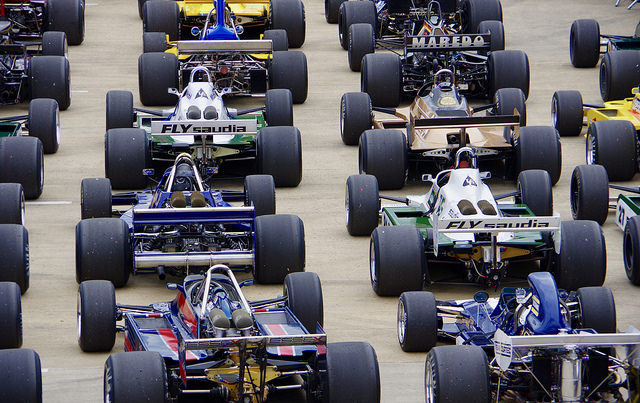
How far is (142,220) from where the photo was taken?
17625 millimetres

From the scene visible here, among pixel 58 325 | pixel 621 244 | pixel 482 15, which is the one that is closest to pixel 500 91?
pixel 621 244

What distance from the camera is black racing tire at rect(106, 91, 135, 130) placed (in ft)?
78.5

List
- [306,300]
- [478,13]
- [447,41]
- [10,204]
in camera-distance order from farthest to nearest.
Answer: [478,13] → [447,41] → [10,204] → [306,300]

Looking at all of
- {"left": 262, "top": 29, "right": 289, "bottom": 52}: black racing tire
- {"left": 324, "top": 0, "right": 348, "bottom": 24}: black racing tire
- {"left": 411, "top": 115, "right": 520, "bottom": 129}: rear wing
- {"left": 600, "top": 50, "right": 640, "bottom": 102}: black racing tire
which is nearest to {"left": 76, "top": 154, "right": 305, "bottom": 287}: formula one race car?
{"left": 411, "top": 115, "right": 520, "bottom": 129}: rear wing

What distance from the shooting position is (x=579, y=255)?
17406mm

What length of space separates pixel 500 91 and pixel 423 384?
10.3 meters

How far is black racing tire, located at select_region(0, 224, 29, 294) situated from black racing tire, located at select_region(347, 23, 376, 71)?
13283 mm

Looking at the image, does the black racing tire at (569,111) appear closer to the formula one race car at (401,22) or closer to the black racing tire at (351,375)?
the formula one race car at (401,22)

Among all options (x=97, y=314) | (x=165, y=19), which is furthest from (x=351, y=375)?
(x=165, y=19)

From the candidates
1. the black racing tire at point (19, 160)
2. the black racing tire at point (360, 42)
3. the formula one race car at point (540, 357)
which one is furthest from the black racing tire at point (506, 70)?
the formula one race car at point (540, 357)

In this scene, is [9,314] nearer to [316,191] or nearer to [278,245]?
[278,245]

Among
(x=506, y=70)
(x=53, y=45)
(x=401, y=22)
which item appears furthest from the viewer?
(x=401, y=22)

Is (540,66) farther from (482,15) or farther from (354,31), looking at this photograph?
(354,31)

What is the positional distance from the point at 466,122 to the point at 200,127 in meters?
3.69
